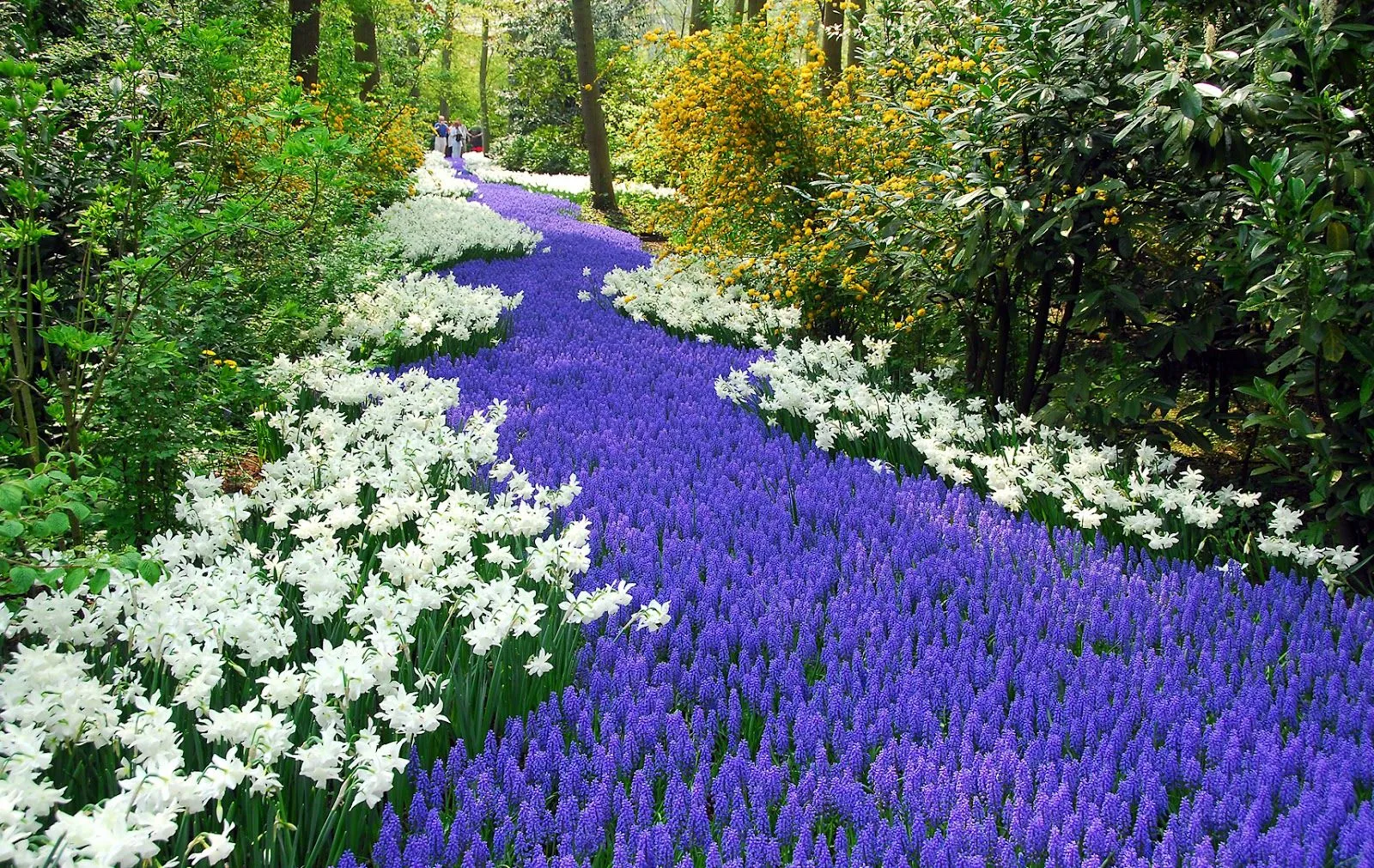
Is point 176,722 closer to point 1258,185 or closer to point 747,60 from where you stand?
point 1258,185

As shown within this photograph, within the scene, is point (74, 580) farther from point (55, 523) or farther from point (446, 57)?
point (446, 57)

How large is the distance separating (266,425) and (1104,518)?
3698 mm

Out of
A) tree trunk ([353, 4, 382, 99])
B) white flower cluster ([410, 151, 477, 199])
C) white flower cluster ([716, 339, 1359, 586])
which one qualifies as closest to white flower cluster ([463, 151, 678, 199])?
white flower cluster ([410, 151, 477, 199])

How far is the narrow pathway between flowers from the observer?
2.04 m

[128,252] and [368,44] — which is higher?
[368,44]

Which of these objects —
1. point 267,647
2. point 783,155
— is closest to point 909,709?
point 267,647

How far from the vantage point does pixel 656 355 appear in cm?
666

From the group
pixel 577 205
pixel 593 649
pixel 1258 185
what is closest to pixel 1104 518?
pixel 1258 185

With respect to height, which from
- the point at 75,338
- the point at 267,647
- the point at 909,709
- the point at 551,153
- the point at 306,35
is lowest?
the point at 909,709

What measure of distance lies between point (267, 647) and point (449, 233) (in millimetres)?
9208

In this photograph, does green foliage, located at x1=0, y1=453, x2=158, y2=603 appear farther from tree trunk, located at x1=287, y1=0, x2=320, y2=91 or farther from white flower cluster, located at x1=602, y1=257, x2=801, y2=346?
tree trunk, located at x1=287, y1=0, x2=320, y2=91

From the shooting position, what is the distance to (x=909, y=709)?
249 centimetres

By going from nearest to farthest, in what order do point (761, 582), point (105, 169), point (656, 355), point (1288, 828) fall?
point (1288, 828) → point (761, 582) → point (105, 169) → point (656, 355)

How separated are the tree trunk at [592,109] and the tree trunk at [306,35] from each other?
11.6 ft
